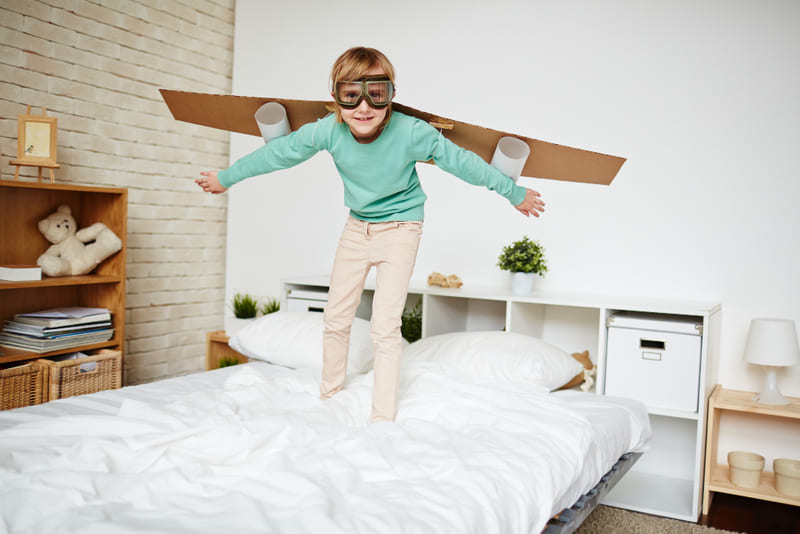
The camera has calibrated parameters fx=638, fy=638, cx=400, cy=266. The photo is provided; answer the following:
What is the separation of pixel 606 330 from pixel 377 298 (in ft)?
3.54

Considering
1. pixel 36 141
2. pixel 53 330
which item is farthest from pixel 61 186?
pixel 53 330

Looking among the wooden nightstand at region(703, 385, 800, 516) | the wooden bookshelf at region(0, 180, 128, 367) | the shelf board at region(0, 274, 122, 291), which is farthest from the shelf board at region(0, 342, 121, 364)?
the wooden nightstand at region(703, 385, 800, 516)

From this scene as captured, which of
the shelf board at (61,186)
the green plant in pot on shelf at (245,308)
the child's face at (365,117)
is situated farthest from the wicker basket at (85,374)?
the child's face at (365,117)

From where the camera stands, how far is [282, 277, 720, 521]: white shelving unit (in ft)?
7.57

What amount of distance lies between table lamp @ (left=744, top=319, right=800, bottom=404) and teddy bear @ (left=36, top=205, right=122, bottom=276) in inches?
103

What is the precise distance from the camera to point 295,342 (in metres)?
2.31

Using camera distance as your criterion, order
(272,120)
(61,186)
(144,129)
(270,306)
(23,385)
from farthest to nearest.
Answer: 1. (270,306)
2. (144,129)
3. (61,186)
4. (23,385)
5. (272,120)

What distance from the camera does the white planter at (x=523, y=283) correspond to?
2646 millimetres

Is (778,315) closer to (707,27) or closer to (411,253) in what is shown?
(707,27)

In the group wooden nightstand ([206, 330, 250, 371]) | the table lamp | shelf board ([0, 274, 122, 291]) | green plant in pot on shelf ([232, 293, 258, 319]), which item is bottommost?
wooden nightstand ([206, 330, 250, 371])

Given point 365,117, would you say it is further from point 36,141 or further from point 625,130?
point 36,141

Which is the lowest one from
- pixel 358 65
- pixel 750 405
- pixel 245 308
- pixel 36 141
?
pixel 750 405

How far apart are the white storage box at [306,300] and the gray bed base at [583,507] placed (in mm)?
1484

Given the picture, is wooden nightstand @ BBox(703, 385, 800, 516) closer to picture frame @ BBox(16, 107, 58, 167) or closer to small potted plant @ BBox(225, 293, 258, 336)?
small potted plant @ BBox(225, 293, 258, 336)
